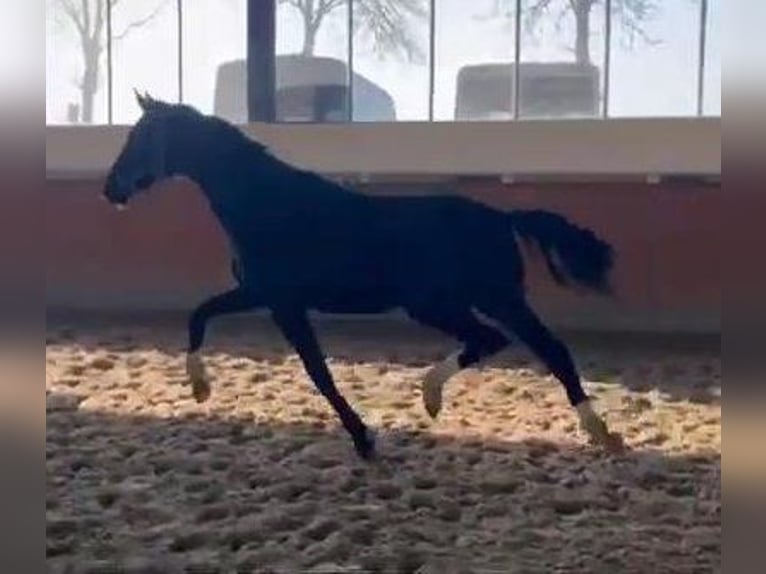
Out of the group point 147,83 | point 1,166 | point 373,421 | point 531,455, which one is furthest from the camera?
point 147,83

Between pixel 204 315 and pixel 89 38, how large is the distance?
2888 mm

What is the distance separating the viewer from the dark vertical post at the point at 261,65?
19.7 ft

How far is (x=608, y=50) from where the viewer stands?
5.89 m

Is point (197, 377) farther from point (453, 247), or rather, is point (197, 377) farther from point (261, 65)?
point (261, 65)

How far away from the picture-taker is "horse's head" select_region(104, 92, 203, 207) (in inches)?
135

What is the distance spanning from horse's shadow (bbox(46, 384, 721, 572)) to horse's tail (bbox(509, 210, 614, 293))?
53cm

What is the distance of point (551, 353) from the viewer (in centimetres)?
338

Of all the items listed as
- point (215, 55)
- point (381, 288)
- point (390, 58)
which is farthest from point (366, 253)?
point (215, 55)

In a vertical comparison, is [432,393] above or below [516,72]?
below

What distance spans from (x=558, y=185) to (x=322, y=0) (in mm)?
1571

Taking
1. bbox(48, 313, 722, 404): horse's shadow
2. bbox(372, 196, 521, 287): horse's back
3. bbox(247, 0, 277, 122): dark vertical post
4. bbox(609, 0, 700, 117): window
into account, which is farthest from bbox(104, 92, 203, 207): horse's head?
bbox(609, 0, 700, 117): window

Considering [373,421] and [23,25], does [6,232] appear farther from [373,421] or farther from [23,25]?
[373,421]

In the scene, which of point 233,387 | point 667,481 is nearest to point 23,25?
point 667,481

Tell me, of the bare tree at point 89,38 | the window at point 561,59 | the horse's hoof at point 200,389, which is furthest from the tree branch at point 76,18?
the horse's hoof at point 200,389
